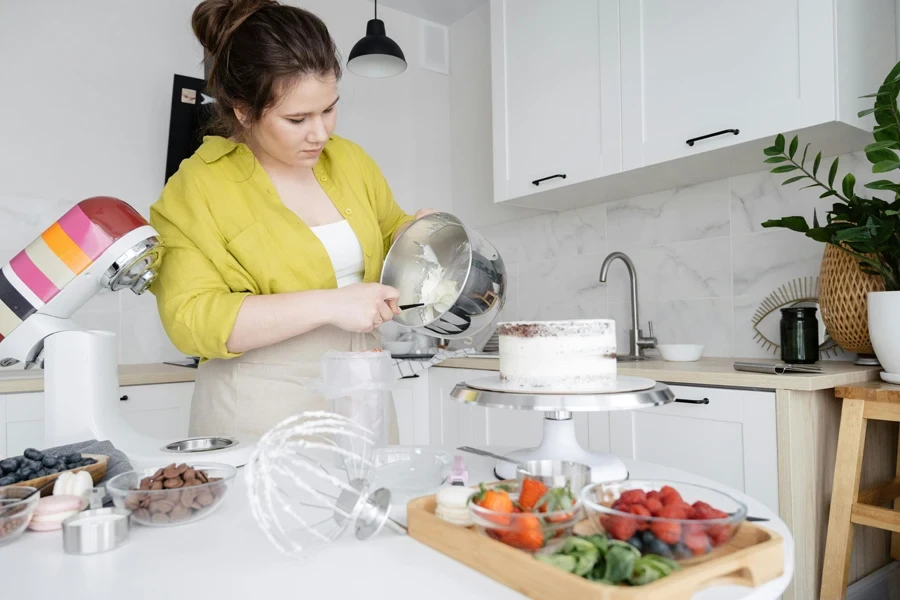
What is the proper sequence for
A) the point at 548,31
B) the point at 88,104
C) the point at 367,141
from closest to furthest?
the point at 548,31 → the point at 88,104 → the point at 367,141

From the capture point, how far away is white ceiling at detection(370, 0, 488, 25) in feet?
10.8

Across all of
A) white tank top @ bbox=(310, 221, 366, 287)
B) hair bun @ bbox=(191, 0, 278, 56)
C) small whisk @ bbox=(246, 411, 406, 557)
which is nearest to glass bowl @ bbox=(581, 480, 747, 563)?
small whisk @ bbox=(246, 411, 406, 557)

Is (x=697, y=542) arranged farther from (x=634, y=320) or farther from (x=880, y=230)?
(x=634, y=320)

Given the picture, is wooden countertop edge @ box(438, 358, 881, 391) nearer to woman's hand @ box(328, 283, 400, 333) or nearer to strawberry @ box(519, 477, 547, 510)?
woman's hand @ box(328, 283, 400, 333)

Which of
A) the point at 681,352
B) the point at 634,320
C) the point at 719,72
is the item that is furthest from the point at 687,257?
the point at 719,72

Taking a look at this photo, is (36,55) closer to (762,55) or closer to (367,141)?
(367,141)

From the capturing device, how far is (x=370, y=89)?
11.0ft

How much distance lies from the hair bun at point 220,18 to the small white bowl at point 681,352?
4.91 ft

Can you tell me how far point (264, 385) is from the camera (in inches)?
49.9

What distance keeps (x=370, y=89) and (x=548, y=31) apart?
121cm

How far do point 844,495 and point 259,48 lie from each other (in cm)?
157

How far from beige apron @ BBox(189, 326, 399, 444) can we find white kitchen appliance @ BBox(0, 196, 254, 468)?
0.16 meters

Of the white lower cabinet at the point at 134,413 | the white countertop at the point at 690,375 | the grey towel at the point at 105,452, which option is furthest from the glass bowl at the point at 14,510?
the white countertop at the point at 690,375

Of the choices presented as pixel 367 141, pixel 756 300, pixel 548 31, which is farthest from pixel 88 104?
pixel 756 300
